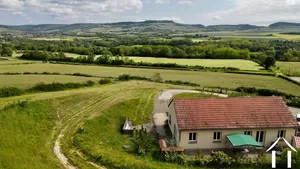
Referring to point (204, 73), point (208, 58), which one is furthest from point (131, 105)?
point (208, 58)

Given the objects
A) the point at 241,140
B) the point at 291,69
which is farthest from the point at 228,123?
the point at 291,69

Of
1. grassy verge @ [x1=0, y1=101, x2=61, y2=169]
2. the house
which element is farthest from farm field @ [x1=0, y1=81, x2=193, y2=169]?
the house

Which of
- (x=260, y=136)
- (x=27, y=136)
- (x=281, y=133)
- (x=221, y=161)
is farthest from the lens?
(x=281, y=133)

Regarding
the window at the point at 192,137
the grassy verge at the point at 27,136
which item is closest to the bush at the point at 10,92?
the grassy verge at the point at 27,136

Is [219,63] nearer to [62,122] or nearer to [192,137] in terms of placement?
[192,137]

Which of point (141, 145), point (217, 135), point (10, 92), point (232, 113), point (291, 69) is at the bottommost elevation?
point (291, 69)

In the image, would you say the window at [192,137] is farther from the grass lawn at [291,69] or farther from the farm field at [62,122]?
the grass lawn at [291,69]

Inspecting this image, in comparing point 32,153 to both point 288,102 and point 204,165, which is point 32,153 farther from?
point 288,102
